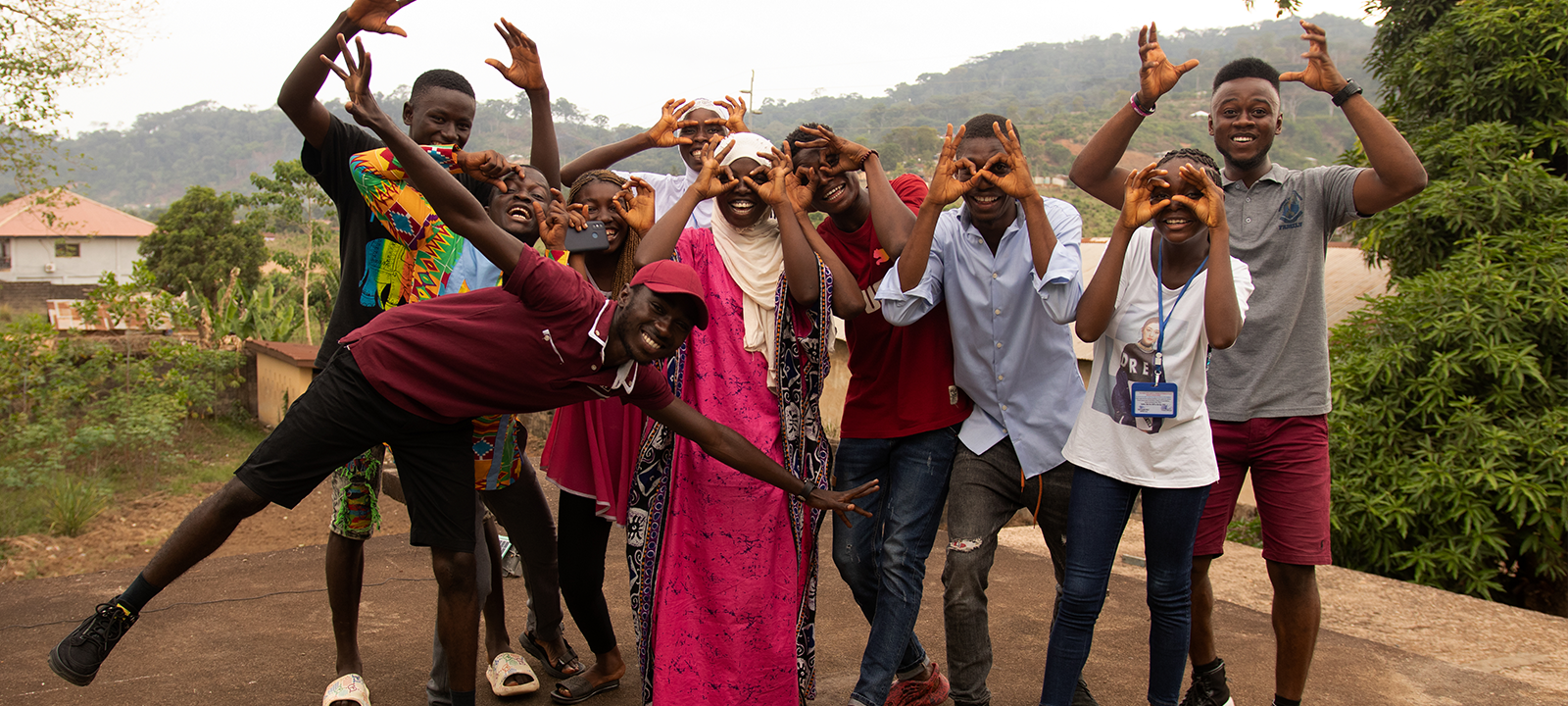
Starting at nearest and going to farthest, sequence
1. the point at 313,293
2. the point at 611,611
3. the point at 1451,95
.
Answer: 1. the point at 611,611
2. the point at 1451,95
3. the point at 313,293

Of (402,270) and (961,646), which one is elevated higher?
(402,270)

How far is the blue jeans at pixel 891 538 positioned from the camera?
3.18 meters

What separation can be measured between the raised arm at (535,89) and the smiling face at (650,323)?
1.02 meters


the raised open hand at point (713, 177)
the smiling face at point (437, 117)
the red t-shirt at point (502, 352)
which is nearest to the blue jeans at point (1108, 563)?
the red t-shirt at point (502, 352)

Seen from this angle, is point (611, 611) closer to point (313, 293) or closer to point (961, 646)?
point (961, 646)

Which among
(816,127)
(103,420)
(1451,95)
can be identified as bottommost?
(103,420)

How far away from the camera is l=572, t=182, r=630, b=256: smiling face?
3.48 metres

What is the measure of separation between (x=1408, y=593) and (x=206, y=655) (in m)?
5.30

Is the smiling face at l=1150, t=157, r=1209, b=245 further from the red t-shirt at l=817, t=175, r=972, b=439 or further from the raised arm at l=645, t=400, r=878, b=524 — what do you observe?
the raised arm at l=645, t=400, r=878, b=524

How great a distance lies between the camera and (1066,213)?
3.25m

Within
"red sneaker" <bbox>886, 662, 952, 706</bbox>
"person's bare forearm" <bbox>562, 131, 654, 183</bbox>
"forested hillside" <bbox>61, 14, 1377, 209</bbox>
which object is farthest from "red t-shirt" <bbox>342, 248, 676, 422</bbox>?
"forested hillside" <bbox>61, 14, 1377, 209</bbox>

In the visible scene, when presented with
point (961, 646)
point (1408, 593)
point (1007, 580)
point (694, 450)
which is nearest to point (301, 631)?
point (694, 450)

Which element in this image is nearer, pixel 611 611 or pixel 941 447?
pixel 941 447

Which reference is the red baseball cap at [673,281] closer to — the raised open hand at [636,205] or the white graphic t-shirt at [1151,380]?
the raised open hand at [636,205]
